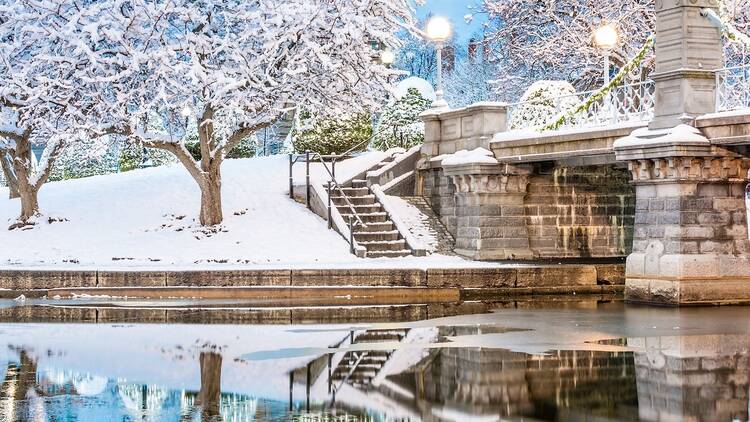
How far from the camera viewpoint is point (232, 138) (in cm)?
2911

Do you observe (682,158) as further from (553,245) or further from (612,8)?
(612,8)

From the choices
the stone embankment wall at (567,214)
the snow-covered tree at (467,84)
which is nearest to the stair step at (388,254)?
the stone embankment wall at (567,214)

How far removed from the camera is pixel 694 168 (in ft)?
71.1

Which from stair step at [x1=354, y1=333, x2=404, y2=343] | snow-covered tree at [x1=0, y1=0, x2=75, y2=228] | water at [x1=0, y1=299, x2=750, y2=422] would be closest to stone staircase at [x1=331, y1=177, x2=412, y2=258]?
snow-covered tree at [x1=0, y1=0, x2=75, y2=228]

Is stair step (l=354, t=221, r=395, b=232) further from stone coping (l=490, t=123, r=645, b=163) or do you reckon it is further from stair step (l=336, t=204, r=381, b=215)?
stone coping (l=490, t=123, r=645, b=163)

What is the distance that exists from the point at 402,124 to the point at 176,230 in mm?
8891

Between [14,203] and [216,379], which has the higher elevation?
[14,203]

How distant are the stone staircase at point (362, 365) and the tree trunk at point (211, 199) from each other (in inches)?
537

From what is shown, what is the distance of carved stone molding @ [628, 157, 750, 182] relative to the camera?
2162cm

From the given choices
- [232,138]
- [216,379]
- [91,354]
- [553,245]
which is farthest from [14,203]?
[216,379]

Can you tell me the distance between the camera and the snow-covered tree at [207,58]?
26.8m

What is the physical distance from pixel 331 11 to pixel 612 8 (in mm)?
14009

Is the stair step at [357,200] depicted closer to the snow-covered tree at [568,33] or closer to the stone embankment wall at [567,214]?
the stone embankment wall at [567,214]

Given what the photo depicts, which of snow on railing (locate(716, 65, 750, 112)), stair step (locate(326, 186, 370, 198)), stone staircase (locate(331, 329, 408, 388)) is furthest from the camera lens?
stair step (locate(326, 186, 370, 198))
